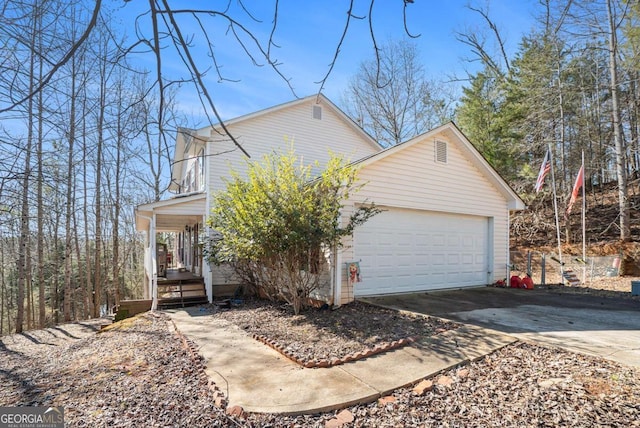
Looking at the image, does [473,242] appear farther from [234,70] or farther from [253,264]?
[234,70]

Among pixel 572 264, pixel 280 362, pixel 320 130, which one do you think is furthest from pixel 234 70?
pixel 572 264

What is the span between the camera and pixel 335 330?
5852 mm

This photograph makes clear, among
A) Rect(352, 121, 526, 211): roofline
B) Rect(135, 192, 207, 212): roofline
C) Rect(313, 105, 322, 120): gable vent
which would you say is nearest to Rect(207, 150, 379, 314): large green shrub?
Rect(352, 121, 526, 211): roofline

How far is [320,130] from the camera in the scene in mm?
13664

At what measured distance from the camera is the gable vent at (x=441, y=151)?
968cm

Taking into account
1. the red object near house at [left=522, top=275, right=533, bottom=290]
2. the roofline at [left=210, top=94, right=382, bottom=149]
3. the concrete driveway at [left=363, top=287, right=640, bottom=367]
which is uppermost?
the roofline at [left=210, top=94, right=382, bottom=149]

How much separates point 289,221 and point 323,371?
10.3 feet

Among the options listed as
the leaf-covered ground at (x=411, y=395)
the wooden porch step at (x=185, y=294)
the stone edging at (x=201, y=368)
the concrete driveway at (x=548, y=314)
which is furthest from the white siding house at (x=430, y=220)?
the wooden porch step at (x=185, y=294)

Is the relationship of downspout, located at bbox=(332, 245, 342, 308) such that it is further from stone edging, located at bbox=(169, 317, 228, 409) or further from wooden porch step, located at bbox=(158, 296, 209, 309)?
wooden porch step, located at bbox=(158, 296, 209, 309)

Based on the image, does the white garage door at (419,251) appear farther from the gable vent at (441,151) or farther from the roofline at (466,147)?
the gable vent at (441,151)

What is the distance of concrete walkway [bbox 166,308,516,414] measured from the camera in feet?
11.2

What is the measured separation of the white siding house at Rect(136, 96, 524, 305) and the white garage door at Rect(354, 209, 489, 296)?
26 mm

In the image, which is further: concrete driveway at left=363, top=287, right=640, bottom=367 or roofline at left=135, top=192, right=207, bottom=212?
roofline at left=135, top=192, right=207, bottom=212

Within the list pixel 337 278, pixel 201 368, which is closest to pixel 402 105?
pixel 337 278
